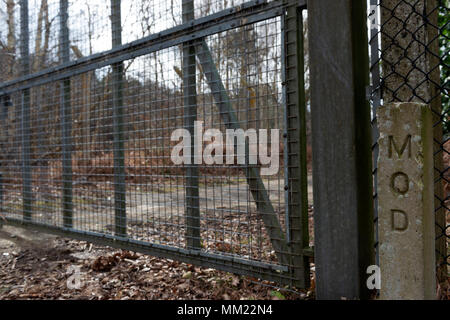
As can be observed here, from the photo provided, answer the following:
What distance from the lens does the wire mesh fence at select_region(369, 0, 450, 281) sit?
2.18 m

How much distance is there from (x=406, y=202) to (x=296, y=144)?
112 cm

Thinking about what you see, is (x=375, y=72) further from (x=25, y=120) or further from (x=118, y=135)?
(x=25, y=120)

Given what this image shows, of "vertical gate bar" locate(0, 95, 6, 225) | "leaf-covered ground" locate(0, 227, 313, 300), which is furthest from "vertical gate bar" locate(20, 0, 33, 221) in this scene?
"leaf-covered ground" locate(0, 227, 313, 300)

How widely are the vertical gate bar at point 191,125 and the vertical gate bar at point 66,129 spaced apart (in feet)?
6.62

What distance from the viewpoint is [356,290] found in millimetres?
2260

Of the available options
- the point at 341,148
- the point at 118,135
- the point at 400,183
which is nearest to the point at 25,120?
the point at 118,135

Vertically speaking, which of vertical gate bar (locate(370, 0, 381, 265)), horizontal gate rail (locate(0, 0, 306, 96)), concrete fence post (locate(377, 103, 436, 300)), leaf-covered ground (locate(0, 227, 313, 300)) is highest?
horizontal gate rail (locate(0, 0, 306, 96))

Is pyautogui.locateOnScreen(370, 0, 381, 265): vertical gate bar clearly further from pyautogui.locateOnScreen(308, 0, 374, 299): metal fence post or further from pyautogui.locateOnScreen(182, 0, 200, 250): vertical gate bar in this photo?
pyautogui.locateOnScreen(182, 0, 200, 250): vertical gate bar

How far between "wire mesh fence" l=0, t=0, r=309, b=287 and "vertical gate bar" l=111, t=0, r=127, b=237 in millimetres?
11

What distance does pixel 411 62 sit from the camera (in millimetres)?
2184

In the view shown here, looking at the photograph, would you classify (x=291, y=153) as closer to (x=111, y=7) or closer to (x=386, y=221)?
(x=386, y=221)

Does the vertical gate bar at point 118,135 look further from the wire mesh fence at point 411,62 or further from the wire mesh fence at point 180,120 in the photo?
the wire mesh fence at point 411,62

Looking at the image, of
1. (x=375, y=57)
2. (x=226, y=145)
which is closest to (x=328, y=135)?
(x=375, y=57)
